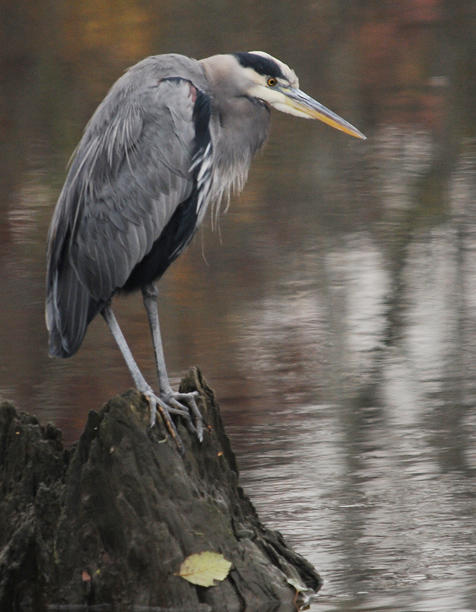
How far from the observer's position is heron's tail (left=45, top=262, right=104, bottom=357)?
6.45 m

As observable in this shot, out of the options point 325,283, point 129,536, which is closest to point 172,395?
point 129,536

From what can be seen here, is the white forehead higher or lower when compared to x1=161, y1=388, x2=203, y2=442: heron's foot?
higher

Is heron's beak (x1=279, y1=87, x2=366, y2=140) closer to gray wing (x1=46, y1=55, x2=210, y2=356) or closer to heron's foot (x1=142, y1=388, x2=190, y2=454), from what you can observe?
gray wing (x1=46, y1=55, x2=210, y2=356)

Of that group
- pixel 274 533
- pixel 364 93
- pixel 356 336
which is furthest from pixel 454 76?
pixel 274 533

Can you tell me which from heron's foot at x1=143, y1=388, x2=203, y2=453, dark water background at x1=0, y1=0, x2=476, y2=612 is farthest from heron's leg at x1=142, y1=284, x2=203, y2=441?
dark water background at x1=0, y1=0, x2=476, y2=612

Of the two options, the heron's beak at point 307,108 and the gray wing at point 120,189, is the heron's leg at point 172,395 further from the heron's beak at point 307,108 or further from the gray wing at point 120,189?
the heron's beak at point 307,108

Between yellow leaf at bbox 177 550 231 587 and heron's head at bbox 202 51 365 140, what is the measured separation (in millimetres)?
2048

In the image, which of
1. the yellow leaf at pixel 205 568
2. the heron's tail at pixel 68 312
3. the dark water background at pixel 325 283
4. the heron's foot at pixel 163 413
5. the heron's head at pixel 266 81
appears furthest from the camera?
the dark water background at pixel 325 283

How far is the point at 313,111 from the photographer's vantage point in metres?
6.86

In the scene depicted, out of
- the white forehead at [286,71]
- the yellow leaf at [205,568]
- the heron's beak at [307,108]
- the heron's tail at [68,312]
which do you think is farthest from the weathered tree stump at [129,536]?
the white forehead at [286,71]

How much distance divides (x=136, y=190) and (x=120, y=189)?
69 mm

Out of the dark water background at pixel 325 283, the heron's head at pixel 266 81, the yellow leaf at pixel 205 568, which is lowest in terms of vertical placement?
the dark water background at pixel 325 283

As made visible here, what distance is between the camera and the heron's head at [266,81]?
6.79 meters

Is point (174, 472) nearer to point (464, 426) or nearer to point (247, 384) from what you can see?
point (464, 426)
